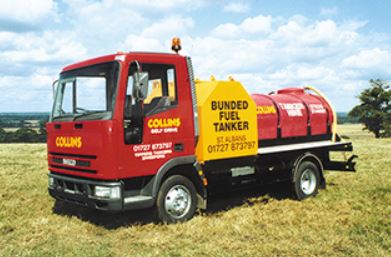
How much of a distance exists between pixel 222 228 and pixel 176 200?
965mm

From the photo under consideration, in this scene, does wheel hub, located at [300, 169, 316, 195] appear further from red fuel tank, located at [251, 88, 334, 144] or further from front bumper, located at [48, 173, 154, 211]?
front bumper, located at [48, 173, 154, 211]

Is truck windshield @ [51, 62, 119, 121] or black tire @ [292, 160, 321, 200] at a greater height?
truck windshield @ [51, 62, 119, 121]

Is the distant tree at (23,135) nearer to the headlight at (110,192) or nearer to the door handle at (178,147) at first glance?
the door handle at (178,147)

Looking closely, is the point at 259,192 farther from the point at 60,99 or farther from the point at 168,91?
the point at 60,99

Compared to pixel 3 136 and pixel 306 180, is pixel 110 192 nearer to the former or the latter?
pixel 306 180

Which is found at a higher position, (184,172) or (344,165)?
(184,172)

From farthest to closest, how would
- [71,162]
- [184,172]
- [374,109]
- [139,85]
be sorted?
[374,109], [184,172], [71,162], [139,85]

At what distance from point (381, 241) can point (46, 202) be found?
21.3 ft

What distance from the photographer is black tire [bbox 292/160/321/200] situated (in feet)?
31.6

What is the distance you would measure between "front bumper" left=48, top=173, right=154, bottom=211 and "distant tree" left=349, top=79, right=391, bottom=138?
189 ft

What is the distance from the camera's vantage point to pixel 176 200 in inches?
295

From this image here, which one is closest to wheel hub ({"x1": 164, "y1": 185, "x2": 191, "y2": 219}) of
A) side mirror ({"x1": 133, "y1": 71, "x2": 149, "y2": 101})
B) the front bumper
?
the front bumper

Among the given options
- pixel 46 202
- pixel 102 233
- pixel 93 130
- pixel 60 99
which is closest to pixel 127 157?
pixel 93 130

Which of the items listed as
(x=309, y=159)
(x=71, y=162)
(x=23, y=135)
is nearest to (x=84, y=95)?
(x=71, y=162)
